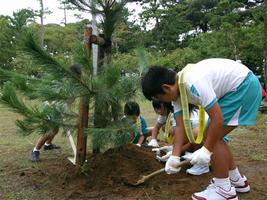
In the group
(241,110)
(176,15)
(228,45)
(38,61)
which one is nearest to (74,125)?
(38,61)

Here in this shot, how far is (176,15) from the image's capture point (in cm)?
2484

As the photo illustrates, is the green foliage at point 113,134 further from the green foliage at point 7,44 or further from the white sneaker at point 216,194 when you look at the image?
the green foliage at point 7,44

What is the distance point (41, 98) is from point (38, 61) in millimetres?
301

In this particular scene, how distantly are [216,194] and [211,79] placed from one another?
0.76 metres

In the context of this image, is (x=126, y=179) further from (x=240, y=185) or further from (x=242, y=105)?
(x=242, y=105)

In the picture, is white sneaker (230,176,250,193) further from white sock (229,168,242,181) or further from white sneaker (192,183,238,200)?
white sneaker (192,183,238,200)

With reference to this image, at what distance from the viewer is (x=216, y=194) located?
2719 millimetres

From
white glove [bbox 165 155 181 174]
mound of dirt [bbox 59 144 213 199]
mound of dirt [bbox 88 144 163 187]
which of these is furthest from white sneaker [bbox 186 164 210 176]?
white glove [bbox 165 155 181 174]

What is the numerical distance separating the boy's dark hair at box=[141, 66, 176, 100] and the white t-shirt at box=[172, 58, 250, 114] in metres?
0.10

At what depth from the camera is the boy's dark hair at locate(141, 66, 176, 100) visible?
254 cm

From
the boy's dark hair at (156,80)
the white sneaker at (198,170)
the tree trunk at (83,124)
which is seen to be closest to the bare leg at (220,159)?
the boy's dark hair at (156,80)

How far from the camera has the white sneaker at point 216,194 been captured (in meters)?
2.69

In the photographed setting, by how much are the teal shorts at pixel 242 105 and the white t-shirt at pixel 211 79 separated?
0.04m

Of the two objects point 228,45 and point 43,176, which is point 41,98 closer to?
point 43,176
